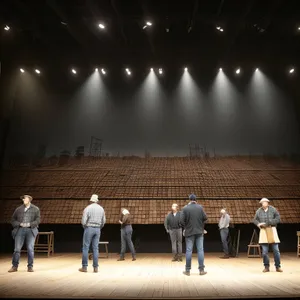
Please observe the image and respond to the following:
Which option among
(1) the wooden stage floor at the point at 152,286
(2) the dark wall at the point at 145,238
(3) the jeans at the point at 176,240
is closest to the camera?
(1) the wooden stage floor at the point at 152,286

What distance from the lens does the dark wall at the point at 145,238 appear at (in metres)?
8.35

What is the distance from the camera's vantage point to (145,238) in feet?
27.7

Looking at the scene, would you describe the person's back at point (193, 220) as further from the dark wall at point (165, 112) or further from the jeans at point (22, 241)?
the dark wall at point (165, 112)

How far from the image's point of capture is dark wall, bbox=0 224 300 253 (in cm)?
835

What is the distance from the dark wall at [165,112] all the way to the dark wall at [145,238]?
8.07ft

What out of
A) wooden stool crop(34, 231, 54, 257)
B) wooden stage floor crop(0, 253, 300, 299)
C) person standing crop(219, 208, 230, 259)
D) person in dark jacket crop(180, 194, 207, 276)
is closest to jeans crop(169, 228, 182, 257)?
person standing crop(219, 208, 230, 259)

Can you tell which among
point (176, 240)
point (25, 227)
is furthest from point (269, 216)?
point (25, 227)

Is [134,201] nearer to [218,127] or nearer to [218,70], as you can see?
[218,127]

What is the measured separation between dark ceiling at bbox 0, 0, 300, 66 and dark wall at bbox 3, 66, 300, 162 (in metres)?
0.61

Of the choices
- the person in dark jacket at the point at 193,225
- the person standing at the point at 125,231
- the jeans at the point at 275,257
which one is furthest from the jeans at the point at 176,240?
the jeans at the point at 275,257

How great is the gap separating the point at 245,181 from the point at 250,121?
2098 millimetres

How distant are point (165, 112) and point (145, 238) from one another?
13.4 ft

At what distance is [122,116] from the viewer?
10.1 m

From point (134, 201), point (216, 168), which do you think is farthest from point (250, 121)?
point (134, 201)
